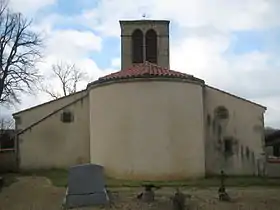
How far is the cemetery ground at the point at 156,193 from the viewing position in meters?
16.9

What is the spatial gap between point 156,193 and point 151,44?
21160mm

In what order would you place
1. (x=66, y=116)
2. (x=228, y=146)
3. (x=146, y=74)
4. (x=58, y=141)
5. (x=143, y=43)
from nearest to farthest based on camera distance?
(x=146, y=74) → (x=228, y=146) → (x=58, y=141) → (x=66, y=116) → (x=143, y=43)

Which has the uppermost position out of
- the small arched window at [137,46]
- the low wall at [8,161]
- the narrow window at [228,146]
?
the small arched window at [137,46]

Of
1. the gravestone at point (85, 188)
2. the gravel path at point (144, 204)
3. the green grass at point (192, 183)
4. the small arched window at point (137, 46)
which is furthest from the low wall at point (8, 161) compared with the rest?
the gravestone at point (85, 188)

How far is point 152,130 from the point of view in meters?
24.8

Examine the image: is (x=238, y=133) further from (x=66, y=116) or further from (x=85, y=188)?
(x=85, y=188)

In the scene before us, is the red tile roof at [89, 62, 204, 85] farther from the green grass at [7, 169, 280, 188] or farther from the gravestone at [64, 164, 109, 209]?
the gravestone at [64, 164, 109, 209]

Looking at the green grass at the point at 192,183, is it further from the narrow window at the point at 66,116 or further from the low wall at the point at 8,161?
the low wall at the point at 8,161

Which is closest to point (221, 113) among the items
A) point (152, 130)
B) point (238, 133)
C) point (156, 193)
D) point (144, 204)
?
point (238, 133)

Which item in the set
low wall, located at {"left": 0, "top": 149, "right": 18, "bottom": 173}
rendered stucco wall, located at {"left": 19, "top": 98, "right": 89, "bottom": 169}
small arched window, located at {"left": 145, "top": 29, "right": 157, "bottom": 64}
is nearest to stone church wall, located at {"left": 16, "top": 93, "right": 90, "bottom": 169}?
rendered stucco wall, located at {"left": 19, "top": 98, "right": 89, "bottom": 169}

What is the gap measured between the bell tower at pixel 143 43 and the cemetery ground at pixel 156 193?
45.8 ft

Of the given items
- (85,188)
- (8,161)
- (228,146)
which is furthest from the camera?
(8,161)

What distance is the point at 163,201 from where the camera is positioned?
57.8 feet

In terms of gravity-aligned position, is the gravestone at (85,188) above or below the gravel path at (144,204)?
→ above
